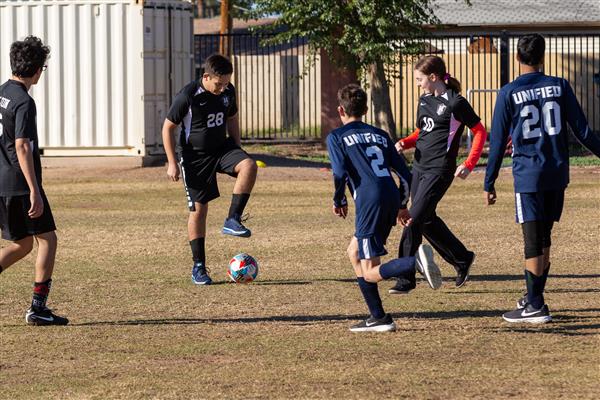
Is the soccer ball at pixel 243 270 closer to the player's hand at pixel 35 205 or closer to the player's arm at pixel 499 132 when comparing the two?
the player's hand at pixel 35 205

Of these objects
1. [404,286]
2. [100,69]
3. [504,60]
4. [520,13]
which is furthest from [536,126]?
[520,13]

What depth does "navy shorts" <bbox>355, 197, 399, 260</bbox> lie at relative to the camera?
345 inches

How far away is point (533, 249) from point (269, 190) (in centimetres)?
1191

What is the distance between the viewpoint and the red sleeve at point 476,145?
10156 millimetres

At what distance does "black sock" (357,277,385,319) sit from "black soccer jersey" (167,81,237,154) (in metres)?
3.16

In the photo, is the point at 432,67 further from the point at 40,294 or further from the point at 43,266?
the point at 40,294

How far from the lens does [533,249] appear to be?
9.12 m

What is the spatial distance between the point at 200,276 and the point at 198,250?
238 millimetres

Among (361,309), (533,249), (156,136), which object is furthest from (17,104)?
(156,136)

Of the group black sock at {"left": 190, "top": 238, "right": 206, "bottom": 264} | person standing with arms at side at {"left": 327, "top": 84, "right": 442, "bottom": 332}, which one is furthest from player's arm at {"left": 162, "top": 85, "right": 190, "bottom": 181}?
person standing with arms at side at {"left": 327, "top": 84, "right": 442, "bottom": 332}

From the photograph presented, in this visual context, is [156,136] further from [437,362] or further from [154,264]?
[437,362]

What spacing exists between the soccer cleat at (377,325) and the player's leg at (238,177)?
2.79m

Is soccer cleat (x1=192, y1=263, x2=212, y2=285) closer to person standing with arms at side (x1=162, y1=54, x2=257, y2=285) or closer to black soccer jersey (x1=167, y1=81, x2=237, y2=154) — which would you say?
person standing with arms at side (x1=162, y1=54, x2=257, y2=285)

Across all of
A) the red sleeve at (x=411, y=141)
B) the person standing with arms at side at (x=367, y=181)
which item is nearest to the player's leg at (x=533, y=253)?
the person standing with arms at side at (x=367, y=181)
